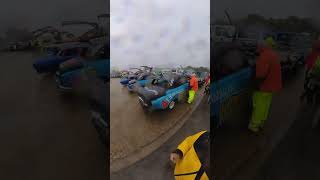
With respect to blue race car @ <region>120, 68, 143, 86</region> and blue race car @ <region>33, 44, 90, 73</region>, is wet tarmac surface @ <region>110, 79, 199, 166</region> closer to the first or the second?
blue race car @ <region>120, 68, 143, 86</region>

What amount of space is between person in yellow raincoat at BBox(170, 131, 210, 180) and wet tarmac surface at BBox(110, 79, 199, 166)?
169 mm

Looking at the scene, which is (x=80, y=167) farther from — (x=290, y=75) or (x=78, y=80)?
(x=290, y=75)

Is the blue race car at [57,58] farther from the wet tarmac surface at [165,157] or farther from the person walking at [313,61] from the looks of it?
the person walking at [313,61]

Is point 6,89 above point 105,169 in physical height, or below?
above

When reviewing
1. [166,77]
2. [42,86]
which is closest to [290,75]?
[166,77]

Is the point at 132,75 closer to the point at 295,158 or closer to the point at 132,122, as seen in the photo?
the point at 132,122

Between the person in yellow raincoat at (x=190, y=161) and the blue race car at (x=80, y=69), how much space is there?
0.71 meters

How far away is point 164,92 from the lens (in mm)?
2400

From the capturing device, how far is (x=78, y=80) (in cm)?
225

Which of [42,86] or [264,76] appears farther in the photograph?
[264,76]

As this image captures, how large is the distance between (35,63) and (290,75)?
1.70 metres

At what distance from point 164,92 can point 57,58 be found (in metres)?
0.75

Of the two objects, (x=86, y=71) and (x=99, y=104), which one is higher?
(x=86, y=71)

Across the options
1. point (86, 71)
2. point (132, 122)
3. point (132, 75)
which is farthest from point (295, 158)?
point (86, 71)
